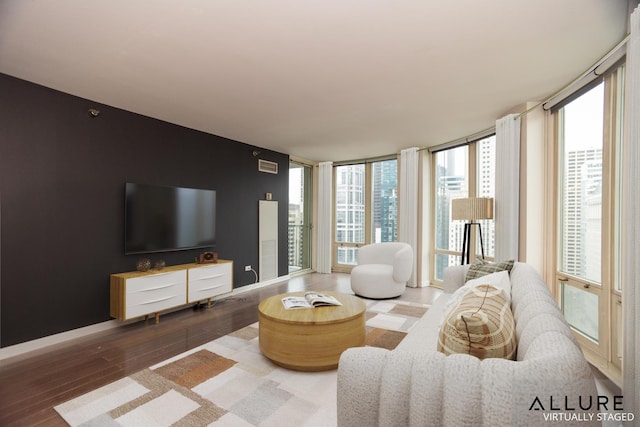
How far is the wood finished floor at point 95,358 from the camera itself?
207 cm

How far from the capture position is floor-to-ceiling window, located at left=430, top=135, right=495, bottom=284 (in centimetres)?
459

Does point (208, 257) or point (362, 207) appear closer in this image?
point (208, 257)

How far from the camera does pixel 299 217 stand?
6.99m

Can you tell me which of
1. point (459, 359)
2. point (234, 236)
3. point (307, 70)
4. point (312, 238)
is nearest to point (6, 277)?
point (234, 236)

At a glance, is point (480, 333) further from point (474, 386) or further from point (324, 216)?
point (324, 216)

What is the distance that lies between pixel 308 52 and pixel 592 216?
9.39 ft

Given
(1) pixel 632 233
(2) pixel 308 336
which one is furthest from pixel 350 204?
(1) pixel 632 233

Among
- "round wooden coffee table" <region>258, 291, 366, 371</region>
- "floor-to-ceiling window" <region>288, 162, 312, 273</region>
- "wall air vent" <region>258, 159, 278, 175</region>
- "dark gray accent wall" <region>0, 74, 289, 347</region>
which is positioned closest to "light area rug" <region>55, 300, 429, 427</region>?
"round wooden coffee table" <region>258, 291, 366, 371</region>

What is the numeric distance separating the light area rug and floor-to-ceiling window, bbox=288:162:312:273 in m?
3.92

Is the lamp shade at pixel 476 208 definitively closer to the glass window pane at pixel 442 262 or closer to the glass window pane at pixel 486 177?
the glass window pane at pixel 486 177

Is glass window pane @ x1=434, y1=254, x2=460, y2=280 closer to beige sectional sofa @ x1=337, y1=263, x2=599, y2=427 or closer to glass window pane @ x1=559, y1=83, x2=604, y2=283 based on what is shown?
glass window pane @ x1=559, y1=83, x2=604, y2=283

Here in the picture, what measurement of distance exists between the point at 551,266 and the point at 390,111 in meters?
2.49

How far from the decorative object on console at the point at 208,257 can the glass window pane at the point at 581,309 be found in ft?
13.9

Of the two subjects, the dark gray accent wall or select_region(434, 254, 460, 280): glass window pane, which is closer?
the dark gray accent wall
